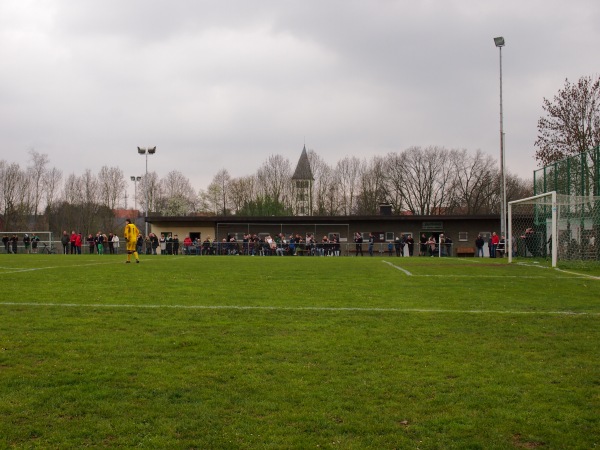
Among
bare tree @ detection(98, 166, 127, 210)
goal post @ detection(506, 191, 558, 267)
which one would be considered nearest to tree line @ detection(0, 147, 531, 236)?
bare tree @ detection(98, 166, 127, 210)

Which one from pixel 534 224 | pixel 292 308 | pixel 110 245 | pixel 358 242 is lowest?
pixel 292 308

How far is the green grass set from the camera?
4.07 m

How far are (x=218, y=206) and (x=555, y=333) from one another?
2774 inches

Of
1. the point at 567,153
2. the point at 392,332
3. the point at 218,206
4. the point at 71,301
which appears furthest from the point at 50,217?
the point at 392,332

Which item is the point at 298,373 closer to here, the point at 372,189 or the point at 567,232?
the point at 567,232

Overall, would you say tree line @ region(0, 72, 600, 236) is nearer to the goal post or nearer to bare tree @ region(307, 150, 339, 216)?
bare tree @ region(307, 150, 339, 216)

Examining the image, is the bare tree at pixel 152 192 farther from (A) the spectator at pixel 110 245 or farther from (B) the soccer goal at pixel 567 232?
Answer: (B) the soccer goal at pixel 567 232

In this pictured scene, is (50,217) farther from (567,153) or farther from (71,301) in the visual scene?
(71,301)

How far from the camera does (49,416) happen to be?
4336mm

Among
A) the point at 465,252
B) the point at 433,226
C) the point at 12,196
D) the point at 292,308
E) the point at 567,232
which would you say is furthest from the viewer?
the point at 12,196

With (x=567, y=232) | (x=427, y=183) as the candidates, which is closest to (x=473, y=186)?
(x=427, y=183)

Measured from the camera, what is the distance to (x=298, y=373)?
553 cm

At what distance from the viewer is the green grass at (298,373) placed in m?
4.07

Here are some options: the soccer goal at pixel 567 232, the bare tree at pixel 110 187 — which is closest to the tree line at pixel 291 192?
the bare tree at pixel 110 187
